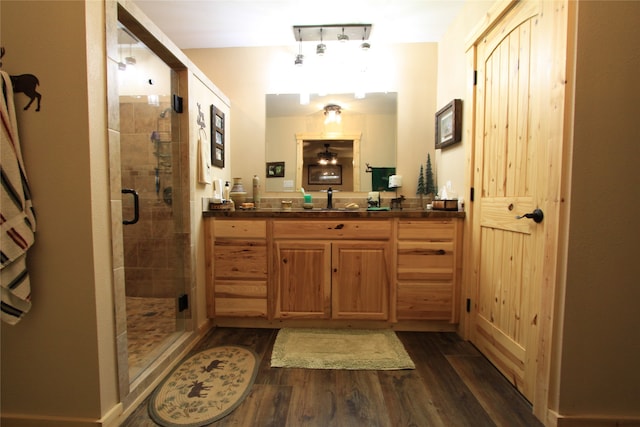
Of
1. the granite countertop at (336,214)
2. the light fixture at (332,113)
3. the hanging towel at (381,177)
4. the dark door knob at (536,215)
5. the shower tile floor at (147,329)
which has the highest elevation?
the light fixture at (332,113)

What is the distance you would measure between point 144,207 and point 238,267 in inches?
47.9

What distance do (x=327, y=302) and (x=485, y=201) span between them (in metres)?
1.29

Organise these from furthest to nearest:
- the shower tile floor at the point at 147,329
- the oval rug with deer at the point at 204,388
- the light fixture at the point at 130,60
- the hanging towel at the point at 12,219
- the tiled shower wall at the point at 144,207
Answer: the tiled shower wall at the point at 144,207
the light fixture at the point at 130,60
the shower tile floor at the point at 147,329
the oval rug with deer at the point at 204,388
the hanging towel at the point at 12,219

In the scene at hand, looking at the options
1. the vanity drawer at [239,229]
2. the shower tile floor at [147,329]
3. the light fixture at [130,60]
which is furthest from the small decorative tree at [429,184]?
the light fixture at [130,60]

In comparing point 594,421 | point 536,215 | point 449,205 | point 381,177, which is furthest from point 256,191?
point 594,421

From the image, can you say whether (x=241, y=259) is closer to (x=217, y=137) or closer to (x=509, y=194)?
(x=217, y=137)

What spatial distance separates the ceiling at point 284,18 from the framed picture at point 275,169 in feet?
3.74

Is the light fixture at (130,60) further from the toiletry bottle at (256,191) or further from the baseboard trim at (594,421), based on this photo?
the baseboard trim at (594,421)

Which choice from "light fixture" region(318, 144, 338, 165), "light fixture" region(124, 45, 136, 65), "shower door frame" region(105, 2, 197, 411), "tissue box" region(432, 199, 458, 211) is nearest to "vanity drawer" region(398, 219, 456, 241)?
"tissue box" region(432, 199, 458, 211)

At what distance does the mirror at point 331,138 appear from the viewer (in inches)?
97.8

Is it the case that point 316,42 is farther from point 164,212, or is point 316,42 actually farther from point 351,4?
point 164,212

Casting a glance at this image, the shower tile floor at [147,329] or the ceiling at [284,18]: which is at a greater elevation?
the ceiling at [284,18]

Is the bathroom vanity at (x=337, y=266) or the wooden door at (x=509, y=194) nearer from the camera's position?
the wooden door at (x=509, y=194)

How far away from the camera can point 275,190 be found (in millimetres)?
2547
